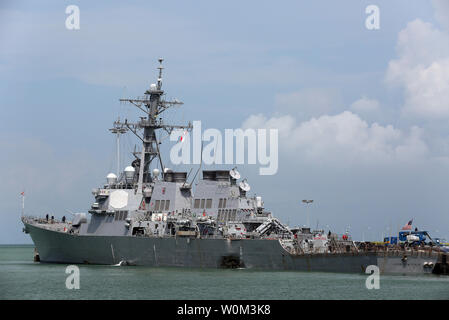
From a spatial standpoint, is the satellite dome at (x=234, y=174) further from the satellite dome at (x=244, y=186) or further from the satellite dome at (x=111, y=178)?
the satellite dome at (x=111, y=178)

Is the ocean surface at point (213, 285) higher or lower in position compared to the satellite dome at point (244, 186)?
lower

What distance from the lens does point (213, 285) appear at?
124 feet

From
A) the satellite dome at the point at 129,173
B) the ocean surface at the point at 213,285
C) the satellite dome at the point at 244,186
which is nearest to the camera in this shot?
the ocean surface at the point at 213,285

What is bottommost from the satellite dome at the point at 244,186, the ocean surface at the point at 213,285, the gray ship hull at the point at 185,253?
the ocean surface at the point at 213,285

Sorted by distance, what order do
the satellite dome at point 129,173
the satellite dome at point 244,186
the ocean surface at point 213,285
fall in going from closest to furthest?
the ocean surface at point 213,285 → the satellite dome at point 244,186 → the satellite dome at point 129,173

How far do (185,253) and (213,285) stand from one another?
430 inches

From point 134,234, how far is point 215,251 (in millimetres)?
7122

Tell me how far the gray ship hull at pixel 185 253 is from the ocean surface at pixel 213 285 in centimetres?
102

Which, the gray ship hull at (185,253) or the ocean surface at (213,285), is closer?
the ocean surface at (213,285)

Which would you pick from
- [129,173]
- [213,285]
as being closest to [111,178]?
[129,173]

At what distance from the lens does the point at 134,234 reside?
51.4 metres

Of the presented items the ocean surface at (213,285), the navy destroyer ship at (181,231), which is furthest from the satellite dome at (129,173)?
the ocean surface at (213,285)

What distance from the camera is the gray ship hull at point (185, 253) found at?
146 ft
